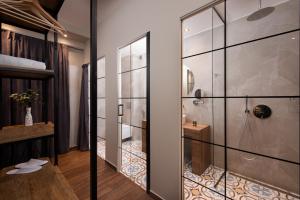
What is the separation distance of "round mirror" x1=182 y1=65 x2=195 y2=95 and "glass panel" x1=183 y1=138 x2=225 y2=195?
553mm

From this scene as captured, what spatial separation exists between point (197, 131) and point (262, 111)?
592mm

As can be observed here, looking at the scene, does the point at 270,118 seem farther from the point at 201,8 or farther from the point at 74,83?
the point at 74,83

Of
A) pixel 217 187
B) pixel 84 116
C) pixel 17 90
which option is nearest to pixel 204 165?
pixel 217 187

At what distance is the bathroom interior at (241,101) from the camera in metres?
1.06

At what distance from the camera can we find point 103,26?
2941 millimetres

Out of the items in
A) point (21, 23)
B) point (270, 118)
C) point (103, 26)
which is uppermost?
point (103, 26)

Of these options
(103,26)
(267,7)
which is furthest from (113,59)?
(267,7)

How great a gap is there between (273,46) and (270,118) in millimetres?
558

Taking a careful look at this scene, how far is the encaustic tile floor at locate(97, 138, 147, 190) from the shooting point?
90.8 inches

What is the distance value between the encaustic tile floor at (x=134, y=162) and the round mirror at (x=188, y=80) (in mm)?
1238

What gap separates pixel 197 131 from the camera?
154cm

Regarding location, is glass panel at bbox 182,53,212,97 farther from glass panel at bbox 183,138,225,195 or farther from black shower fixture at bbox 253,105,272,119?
glass panel at bbox 183,138,225,195

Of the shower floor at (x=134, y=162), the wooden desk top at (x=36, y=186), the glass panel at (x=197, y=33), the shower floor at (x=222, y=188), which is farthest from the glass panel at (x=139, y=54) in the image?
the wooden desk top at (x=36, y=186)

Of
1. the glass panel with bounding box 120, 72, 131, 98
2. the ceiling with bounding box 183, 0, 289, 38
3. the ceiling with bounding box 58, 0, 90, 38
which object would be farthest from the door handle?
the ceiling with bounding box 58, 0, 90, 38
